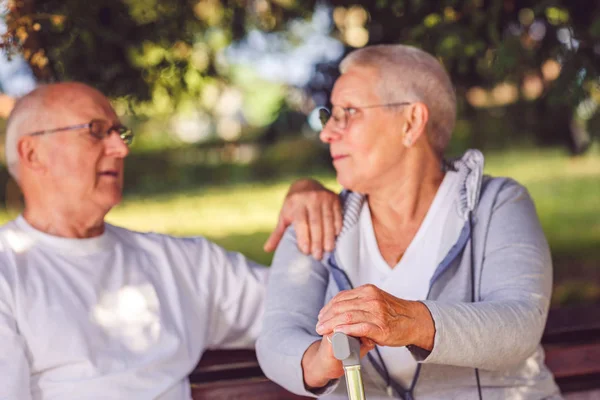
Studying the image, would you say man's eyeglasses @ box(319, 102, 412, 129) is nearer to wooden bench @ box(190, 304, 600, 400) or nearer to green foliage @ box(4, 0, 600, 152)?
wooden bench @ box(190, 304, 600, 400)

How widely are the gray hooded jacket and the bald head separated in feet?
2.86

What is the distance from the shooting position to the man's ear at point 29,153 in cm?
280

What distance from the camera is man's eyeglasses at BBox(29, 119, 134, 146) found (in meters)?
2.82

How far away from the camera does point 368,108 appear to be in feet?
8.70

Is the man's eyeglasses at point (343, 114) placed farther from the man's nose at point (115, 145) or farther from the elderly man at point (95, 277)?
the man's nose at point (115, 145)

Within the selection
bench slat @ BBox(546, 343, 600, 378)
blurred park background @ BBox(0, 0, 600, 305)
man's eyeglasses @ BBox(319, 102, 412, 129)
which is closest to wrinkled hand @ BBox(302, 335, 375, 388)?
man's eyeglasses @ BBox(319, 102, 412, 129)

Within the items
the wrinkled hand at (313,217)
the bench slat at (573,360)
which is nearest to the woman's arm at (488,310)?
the wrinkled hand at (313,217)

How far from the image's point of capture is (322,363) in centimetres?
212

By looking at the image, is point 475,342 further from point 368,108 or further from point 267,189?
point 267,189

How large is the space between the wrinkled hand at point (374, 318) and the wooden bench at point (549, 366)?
1023 millimetres

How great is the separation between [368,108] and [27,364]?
133 cm

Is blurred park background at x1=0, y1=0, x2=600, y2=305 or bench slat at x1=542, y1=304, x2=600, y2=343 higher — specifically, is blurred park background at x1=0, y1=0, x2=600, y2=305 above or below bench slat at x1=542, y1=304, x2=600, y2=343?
above

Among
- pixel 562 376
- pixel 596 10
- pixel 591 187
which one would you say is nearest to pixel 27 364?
pixel 562 376

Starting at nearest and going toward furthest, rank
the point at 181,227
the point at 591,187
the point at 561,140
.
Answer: the point at 561,140 < the point at 181,227 < the point at 591,187
